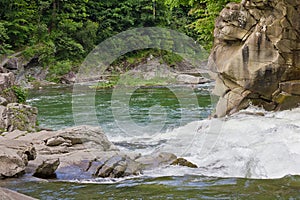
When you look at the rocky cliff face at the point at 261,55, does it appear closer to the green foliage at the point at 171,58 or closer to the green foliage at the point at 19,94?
the green foliage at the point at 19,94

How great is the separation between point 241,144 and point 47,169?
4.67 metres

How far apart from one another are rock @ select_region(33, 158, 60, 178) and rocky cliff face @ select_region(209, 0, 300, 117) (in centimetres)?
755

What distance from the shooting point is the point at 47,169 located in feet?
24.9

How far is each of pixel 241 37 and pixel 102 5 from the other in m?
29.9

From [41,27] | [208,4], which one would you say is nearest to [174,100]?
[208,4]

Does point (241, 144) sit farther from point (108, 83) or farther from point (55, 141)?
→ point (108, 83)

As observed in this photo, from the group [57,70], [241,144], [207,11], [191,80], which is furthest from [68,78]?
[241,144]

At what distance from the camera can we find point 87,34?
3766 centimetres

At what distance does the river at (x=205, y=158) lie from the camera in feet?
21.5

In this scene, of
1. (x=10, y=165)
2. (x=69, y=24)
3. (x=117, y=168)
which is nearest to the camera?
(x=10, y=165)

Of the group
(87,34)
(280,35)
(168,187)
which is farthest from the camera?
(87,34)

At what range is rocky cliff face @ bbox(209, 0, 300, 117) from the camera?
1277 cm

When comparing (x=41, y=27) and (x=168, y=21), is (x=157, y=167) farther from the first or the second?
(x=168, y=21)

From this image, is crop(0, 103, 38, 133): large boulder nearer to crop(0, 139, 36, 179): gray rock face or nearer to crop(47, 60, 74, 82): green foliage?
crop(0, 139, 36, 179): gray rock face
